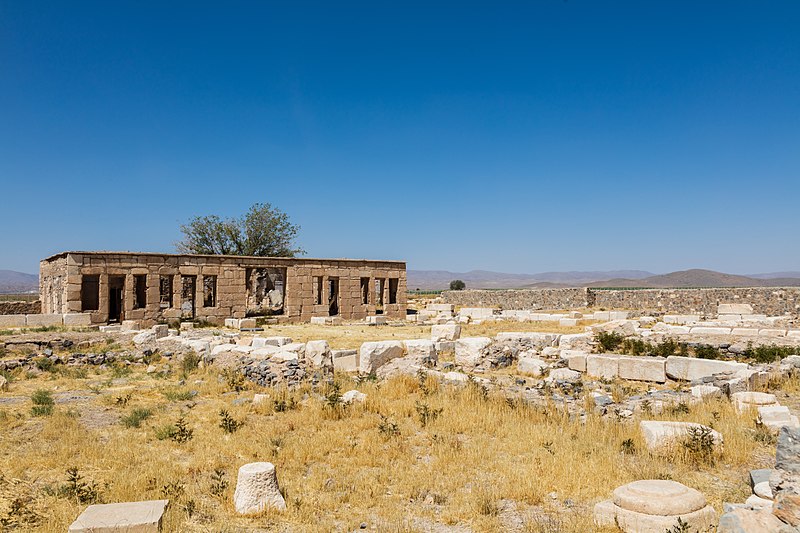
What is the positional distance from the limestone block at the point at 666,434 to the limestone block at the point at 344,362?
23.9ft

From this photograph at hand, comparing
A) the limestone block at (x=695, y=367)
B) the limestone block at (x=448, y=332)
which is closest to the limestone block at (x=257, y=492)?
the limestone block at (x=695, y=367)

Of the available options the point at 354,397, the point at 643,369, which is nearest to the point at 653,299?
the point at 643,369

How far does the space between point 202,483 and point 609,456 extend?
4.64 meters

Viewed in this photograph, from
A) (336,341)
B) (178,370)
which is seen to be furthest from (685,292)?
(178,370)

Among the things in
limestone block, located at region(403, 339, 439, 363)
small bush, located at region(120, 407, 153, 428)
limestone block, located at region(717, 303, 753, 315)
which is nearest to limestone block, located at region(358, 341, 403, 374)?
limestone block, located at region(403, 339, 439, 363)

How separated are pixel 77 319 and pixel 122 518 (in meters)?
21.4

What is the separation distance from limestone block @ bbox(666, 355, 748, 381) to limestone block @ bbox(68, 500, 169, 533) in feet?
34.0

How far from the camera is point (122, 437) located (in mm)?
7480

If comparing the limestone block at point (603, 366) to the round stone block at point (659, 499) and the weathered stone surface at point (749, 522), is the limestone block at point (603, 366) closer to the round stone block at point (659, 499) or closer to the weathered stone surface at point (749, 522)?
the round stone block at point (659, 499)

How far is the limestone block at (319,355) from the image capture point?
1202cm

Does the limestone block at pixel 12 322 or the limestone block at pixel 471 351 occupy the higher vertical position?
the limestone block at pixel 471 351

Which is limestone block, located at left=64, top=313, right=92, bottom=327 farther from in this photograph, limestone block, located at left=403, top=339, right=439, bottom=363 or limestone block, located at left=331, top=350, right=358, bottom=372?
limestone block, located at left=403, top=339, right=439, bottom=363

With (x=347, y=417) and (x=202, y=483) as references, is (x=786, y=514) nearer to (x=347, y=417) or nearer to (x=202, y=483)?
(x=202, y=483)

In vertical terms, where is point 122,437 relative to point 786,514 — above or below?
below
